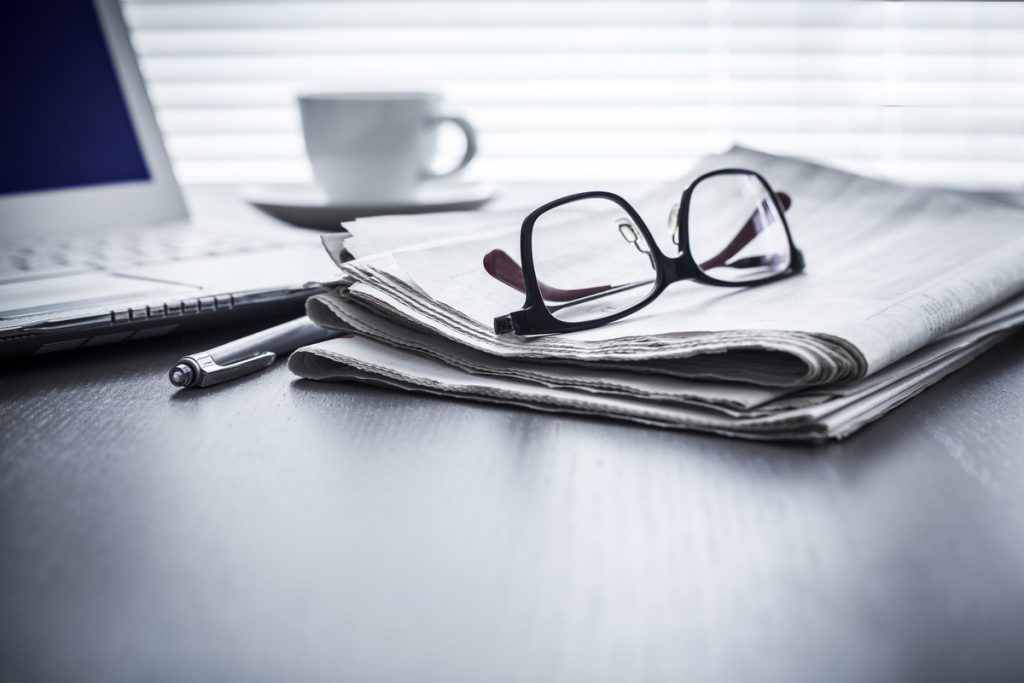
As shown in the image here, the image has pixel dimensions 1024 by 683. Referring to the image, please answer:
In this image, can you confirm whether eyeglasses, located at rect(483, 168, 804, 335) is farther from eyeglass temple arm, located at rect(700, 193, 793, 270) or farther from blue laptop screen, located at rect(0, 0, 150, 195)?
blue laptop screen, located at rect(0, 0, 150, 195)

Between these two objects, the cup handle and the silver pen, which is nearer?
the silver pen

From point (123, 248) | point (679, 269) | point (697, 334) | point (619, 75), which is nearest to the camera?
point (697, 334)

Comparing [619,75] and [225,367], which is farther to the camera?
[619,75]

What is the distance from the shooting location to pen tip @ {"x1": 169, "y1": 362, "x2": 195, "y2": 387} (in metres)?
0.47

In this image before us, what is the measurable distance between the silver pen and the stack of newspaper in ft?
0.11

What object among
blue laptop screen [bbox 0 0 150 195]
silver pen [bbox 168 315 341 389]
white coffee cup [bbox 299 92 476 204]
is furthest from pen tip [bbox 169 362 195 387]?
blue laptop screen [bbox 0 0 150 195]

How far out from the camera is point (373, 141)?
3.01ft

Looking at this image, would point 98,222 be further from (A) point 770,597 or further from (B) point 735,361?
(A) point 770,597

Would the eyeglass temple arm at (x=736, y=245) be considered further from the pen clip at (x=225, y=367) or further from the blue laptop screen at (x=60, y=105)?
the blue laptop screen at (x=60, y=105)

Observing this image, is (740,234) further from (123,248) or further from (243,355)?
(123,248)

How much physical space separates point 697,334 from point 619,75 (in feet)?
3.40

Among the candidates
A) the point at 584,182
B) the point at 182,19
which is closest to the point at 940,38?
the point at 584,182

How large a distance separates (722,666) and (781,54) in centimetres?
132

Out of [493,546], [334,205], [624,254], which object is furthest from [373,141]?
[493,546]
